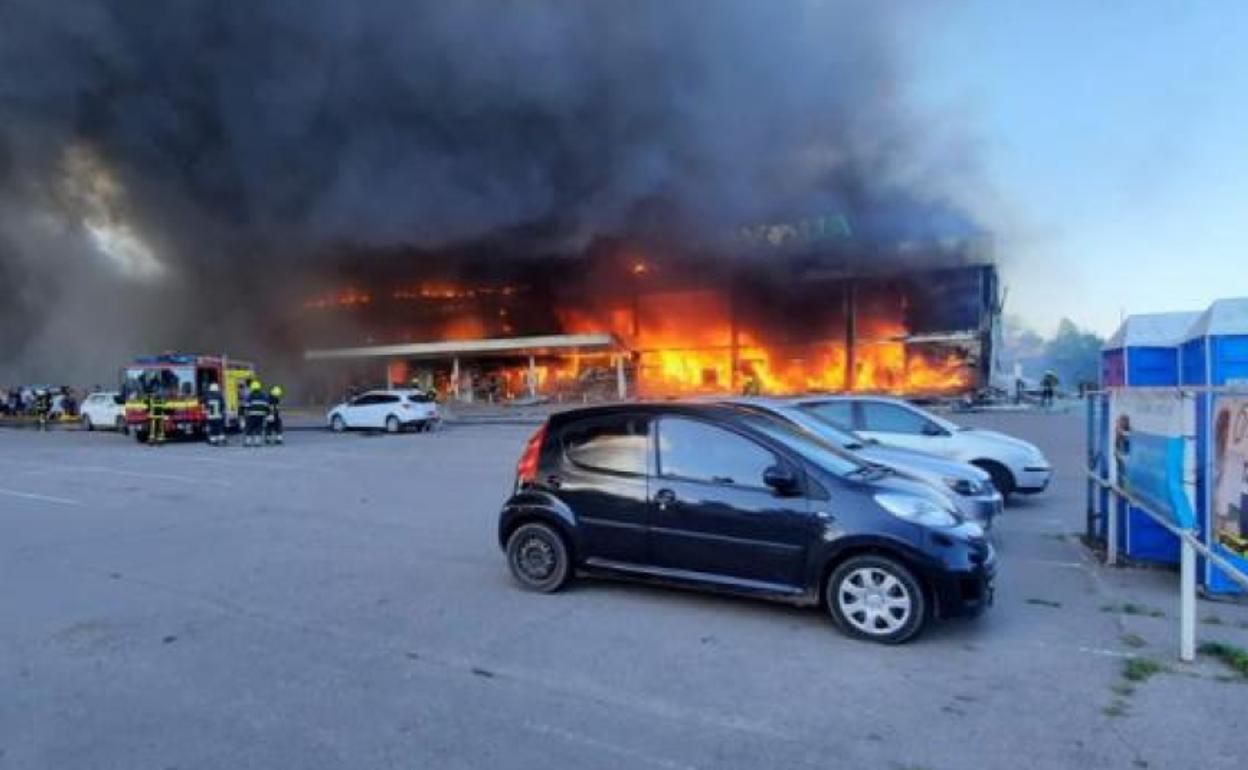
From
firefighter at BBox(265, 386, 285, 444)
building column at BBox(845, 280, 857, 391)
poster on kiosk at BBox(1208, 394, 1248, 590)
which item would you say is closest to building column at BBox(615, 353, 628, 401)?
building column at BBox(845, 280, 857, 391)

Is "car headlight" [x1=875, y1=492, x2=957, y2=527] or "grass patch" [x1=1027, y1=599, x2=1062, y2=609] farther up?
"car headlight" [x1=875, y1=492, x2=957, y2=527]

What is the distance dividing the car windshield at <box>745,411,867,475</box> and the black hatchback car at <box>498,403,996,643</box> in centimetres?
2

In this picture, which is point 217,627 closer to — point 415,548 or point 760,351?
point 415,548

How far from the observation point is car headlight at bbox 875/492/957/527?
4465mm

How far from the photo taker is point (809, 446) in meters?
5.00

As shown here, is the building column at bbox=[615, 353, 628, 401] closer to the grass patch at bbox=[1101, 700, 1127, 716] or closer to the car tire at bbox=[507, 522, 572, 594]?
the car tire at bbox=[507, 522, 572, 594]

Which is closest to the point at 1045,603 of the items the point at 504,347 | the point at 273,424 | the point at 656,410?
the point at 656,410

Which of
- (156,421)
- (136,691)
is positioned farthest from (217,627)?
(156,421)

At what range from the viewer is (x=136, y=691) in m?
3.80

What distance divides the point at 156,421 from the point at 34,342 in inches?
1507

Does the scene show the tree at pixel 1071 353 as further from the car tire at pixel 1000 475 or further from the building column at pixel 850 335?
the car tire at pixel 1000 475

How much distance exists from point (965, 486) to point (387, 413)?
20.6 m

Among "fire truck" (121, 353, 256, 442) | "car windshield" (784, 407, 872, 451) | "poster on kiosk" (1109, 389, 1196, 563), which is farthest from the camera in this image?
"fire truck" (121, 353, 256, 442)

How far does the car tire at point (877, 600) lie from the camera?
4.37 meters
